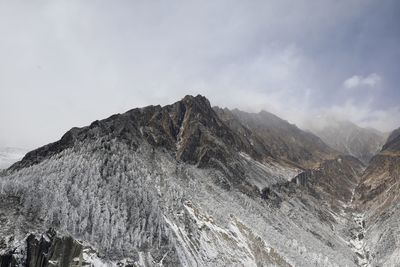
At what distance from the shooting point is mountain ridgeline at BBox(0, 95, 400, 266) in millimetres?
74312

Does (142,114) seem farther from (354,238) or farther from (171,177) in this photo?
(354,238)

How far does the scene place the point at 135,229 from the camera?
84000mm

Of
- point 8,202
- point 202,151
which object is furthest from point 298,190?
point 8,202

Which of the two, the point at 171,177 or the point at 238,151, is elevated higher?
the point at 238,151

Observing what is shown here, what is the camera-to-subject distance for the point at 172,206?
10031 centimetres

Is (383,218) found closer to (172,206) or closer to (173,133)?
(173,133)

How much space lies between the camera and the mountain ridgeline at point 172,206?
74.3 metres

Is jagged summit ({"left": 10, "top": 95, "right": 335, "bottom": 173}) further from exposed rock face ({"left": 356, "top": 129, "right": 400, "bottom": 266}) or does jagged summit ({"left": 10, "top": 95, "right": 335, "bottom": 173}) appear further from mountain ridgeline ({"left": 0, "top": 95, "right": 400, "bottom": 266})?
exposed rock face ({"left": 356, "top": 129, "right": 400, "bottom": 266})

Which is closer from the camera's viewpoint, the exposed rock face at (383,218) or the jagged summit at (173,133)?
the jagged summit at (173,133)

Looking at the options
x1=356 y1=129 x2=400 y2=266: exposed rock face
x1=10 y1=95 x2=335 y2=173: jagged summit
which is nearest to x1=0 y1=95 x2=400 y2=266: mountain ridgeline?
x1=10 y1=95 x2=335 y2=173: jagged summit

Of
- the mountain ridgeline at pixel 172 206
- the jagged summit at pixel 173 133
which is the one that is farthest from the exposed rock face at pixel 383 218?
the jagged summit at pixel 173 133

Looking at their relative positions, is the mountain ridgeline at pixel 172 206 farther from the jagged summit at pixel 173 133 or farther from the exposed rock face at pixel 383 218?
Answer: the exposed rock face at pixel 383 218

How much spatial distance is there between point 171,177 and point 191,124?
170 ft

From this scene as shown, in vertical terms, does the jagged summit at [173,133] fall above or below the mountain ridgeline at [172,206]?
above
